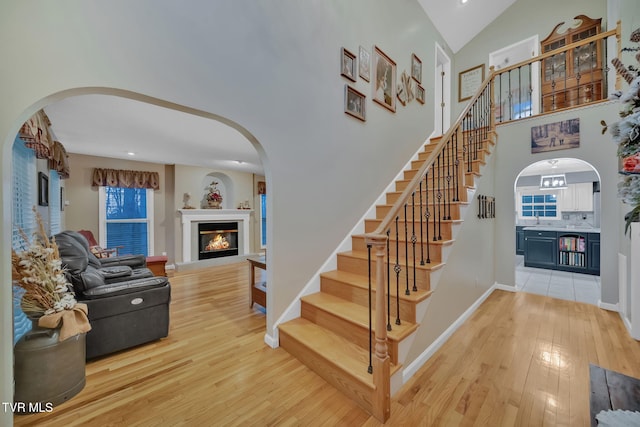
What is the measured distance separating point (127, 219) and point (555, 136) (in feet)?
25.1

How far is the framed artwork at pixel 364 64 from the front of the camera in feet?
10.2

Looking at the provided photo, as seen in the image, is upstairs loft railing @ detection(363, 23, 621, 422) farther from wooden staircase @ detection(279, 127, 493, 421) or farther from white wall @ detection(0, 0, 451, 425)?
white wall @ detection(0, 0, 451, 425)

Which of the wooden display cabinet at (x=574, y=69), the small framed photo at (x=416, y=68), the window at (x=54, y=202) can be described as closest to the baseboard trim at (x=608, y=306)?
the wooden display cabinet at (x=574, y=69)

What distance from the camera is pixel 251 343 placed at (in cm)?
238

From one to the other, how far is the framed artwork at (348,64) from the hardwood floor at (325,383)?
3.00 metres

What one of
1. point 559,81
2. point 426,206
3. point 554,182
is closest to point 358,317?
point 426,206

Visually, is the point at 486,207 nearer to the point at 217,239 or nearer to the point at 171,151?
the point at 171,151

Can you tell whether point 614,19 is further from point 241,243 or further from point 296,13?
point 241,243

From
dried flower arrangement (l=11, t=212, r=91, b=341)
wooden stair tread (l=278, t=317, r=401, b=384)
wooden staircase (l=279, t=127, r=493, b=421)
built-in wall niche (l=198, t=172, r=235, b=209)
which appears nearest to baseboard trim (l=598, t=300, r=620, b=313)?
wooden staircase (l=279, t=127, r=493, b=421)

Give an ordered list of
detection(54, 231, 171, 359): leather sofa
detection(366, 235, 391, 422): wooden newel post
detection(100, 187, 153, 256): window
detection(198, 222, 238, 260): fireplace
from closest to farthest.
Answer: detection(366, 235, 391, 422): wooden newel post
detection(54, 231, 171, 359): leather sofa
detection(100, 187, 153, 256): window
detection(198, 222, 238, 260): fireplace

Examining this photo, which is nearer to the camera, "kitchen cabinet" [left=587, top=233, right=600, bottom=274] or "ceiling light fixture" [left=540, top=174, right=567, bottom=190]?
"kitchen cabinet" [left=587, top=233, right=600, bottom=274]

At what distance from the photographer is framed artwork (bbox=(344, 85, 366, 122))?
2945mm

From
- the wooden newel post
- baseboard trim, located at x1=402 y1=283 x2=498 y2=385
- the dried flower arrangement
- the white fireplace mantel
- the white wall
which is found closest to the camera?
the white wall

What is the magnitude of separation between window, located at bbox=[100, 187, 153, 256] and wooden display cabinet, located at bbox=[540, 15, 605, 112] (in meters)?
7.81
